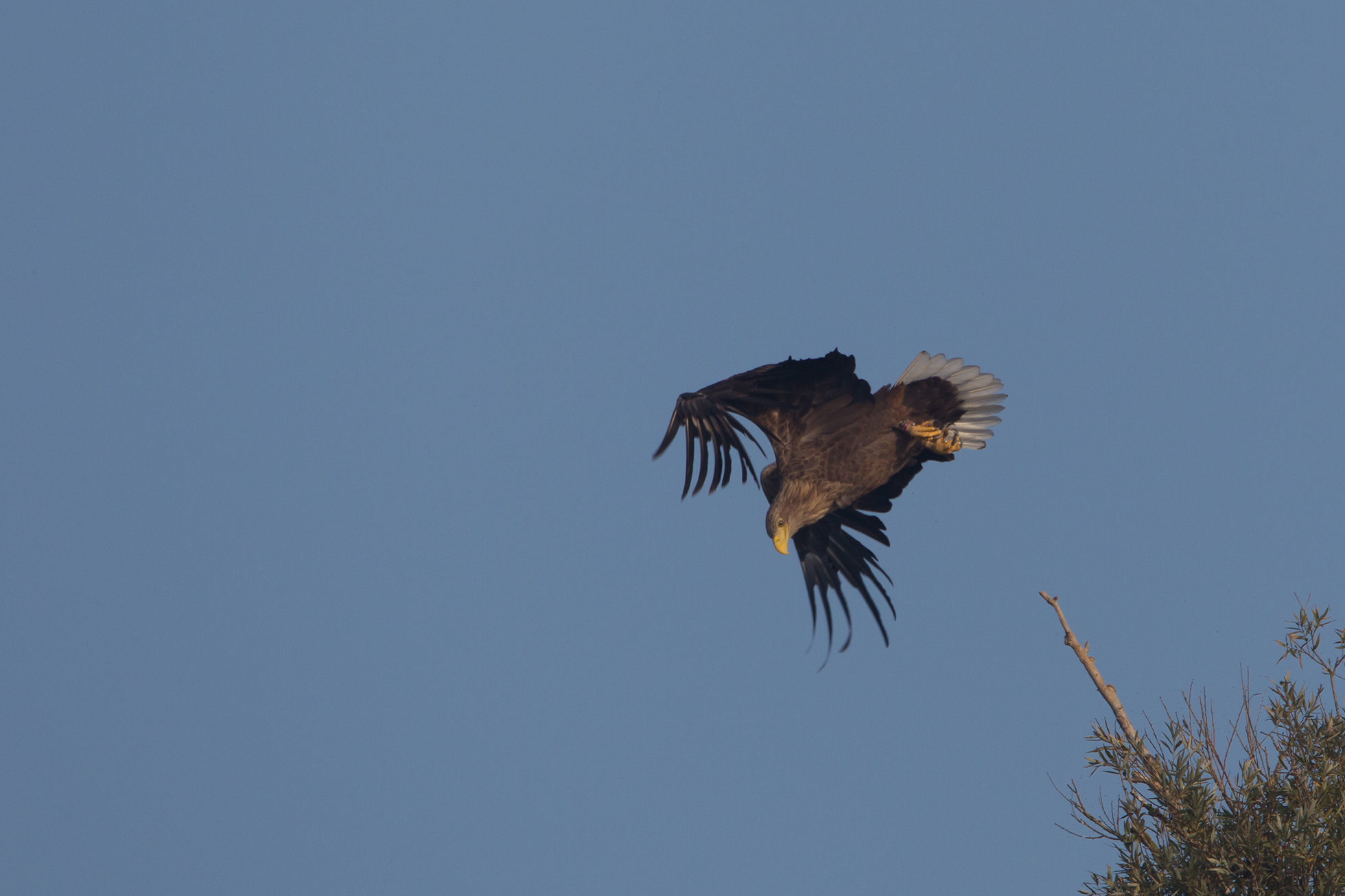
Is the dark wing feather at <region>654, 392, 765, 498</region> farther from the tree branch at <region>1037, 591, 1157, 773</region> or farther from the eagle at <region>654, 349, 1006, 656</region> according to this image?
the tree branch at <region>1037, 591, 1157, 773</region>

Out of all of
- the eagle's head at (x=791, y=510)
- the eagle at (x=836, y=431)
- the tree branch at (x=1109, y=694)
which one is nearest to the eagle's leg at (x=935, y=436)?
the eagle at (x=836, y=431)

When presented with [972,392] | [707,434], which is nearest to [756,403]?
[707,434]

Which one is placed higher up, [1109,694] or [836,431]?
[836,431]

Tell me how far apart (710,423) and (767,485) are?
1060 mm

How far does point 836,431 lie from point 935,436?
84 cm

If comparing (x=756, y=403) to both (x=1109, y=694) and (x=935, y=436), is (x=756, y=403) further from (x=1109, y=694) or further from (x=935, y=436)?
(x=1109, y=694)

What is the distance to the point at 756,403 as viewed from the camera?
277 inches

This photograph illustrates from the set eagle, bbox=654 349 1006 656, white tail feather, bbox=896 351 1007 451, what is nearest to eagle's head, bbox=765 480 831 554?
eagle, bbox=654 349 1006 656

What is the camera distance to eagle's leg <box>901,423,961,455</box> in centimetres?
762

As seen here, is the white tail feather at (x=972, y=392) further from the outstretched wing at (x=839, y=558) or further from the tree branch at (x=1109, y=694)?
the tree branch at (x=1109, y=694)

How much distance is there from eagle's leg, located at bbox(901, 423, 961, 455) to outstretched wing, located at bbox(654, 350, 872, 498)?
1.76ft

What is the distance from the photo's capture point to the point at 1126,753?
4.94 metres

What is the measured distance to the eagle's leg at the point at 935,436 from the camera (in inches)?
300

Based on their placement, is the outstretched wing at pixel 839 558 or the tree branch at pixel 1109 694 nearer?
the tree branch at pixel 1109 694
